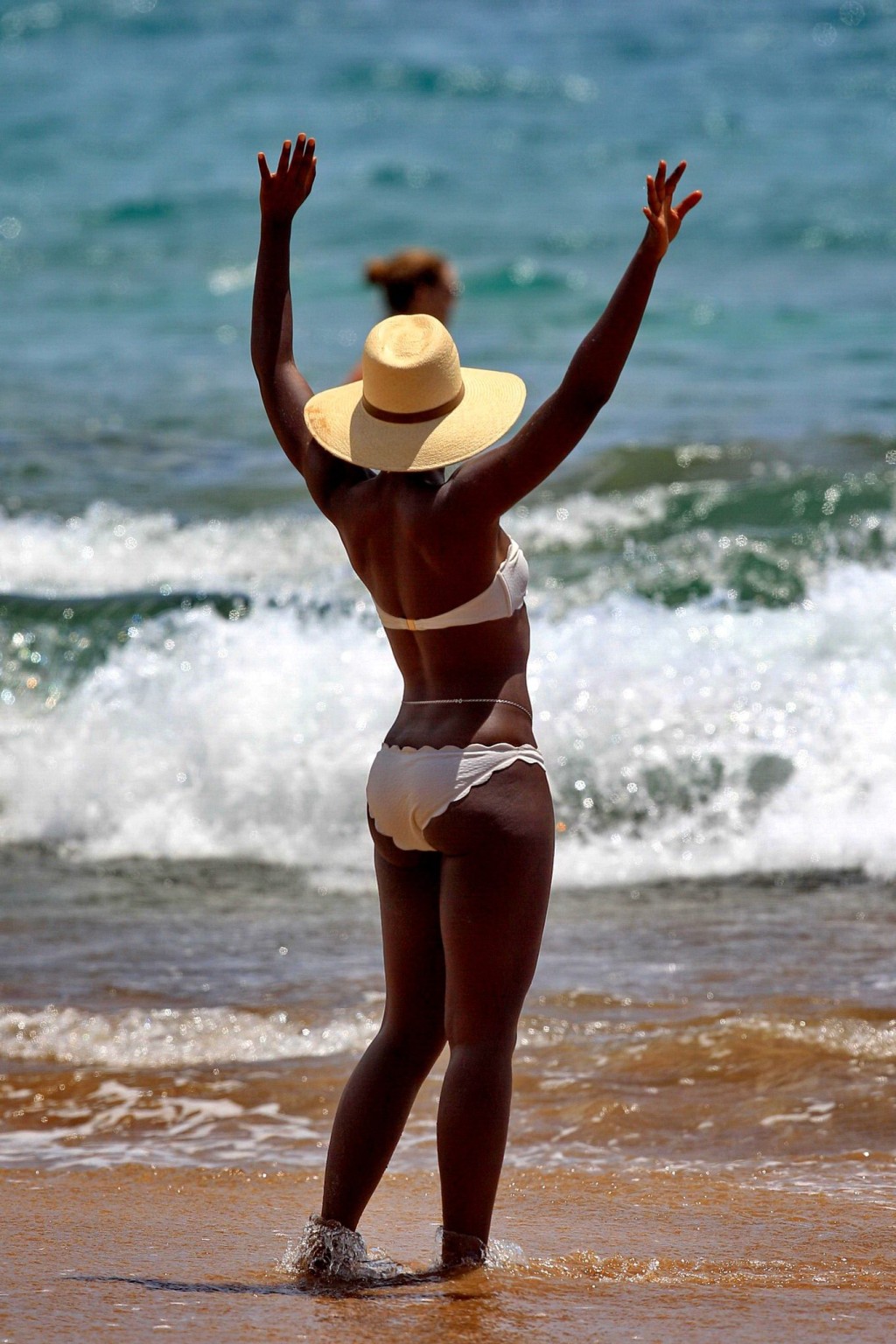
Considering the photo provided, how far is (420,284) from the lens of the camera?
3422 mm

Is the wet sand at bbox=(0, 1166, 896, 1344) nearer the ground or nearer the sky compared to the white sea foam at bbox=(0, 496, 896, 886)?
nearer the ground

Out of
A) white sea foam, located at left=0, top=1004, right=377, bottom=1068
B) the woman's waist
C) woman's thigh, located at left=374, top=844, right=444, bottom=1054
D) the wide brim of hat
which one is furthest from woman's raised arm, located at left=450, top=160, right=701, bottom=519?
white sea foam, located at left=0, top=1004, right=377, bottom=1068

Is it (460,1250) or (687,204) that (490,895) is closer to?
(460,1250)

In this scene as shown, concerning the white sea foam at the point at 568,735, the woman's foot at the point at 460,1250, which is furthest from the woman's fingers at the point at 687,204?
the white sea foam at the point at 568,735

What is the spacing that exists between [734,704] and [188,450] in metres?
6.13

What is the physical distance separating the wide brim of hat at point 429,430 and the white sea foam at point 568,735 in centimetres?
371

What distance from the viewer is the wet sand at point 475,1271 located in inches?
106

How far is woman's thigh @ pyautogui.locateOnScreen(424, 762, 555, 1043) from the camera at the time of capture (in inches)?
108

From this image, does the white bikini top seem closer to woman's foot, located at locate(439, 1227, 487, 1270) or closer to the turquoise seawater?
woman's foot, located at locate(439, 1227, 487, 1270)

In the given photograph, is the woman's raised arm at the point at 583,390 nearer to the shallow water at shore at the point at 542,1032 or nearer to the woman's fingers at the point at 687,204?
the woman's fingers at the point at 687,204

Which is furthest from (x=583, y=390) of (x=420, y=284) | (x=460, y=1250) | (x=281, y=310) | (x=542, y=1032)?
(x=542, y=1032)

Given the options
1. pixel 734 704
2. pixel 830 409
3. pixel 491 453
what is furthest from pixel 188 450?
pixel 491 453

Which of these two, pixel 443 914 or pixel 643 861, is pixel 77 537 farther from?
pixel 443 914

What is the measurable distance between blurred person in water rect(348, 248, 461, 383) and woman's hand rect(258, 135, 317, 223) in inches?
16.1
